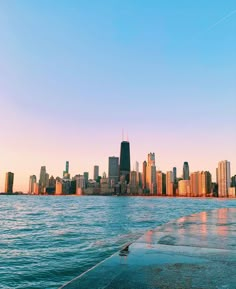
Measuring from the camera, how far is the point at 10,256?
17422mm

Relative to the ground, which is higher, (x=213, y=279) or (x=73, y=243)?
(x=213, y=279)

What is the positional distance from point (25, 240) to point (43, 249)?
17.5ft

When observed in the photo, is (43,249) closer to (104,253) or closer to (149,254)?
(104,253)

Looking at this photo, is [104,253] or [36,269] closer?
[36,269]

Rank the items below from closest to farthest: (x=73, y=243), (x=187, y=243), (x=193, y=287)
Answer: (x=193, y=287) → (x=187, y=243) → (x=73, y=243)

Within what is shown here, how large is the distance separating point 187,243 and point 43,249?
37.1 feet

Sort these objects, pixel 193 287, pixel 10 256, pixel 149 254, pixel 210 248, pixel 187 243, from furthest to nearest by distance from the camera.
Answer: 1. pixel 10 256
2. pixel 187 243
3. pixel 210 248
4. pixel 149 254
5. pixel 193 287

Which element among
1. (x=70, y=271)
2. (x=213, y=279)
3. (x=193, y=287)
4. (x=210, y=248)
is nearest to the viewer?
(x=193, y=287)

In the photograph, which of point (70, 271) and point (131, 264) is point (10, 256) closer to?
point (70, 271)

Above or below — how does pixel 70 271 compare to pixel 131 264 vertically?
below

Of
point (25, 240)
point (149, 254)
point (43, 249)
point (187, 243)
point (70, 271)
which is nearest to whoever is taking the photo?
point (149, 254)

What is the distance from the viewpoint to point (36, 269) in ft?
45.9

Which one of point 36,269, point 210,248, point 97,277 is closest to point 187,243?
point 210,248

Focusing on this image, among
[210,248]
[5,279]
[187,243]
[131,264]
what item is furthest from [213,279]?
[5,279]
